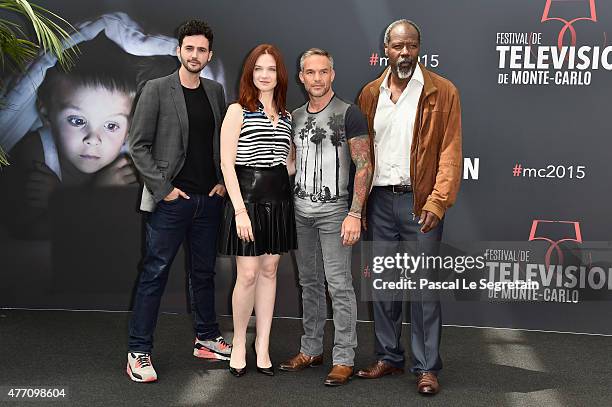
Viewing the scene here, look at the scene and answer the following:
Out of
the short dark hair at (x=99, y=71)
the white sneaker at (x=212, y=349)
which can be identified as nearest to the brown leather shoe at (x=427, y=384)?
the white sneaker at (x=212, y=349)

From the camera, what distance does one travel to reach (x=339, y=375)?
2.99 meters

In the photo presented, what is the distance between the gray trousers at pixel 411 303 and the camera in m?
2.87

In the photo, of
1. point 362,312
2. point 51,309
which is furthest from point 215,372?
point 51,309

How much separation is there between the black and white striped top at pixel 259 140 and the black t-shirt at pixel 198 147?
0.85 ft

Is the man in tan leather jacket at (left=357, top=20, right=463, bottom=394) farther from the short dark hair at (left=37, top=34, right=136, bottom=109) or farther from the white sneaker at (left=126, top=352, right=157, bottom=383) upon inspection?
the short dark hair at (left=37, top=34, right=136, bottom=109)

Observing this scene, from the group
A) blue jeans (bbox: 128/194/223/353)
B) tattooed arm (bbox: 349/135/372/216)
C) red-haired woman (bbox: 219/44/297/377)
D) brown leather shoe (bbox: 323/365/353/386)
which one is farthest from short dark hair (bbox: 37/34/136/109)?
brown leather shoe (bbox: 323/365/353/386)

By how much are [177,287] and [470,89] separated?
2.13 meters

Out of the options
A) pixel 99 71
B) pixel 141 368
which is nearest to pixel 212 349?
pixel 141 368

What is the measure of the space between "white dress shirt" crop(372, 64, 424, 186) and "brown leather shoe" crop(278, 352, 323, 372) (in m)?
0.91

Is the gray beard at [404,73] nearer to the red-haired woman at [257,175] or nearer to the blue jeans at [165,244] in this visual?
the red-haired woman at [257,175]

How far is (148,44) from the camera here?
13.5 feet

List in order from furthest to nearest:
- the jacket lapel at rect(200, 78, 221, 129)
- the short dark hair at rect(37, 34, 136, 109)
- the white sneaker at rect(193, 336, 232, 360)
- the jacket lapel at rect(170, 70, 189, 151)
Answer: the short dark hair at rect(37, 34, 136, 109), the white sneaker at rect(193, 336, 232, 360), the jacket lapel at rect(200, 78, 221, 129), the jacket lapel at rect(170, 70, 189, 151)

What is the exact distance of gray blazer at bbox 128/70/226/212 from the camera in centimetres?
295

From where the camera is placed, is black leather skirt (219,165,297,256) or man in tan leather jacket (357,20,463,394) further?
black leather skirt (219,165,297,256)
